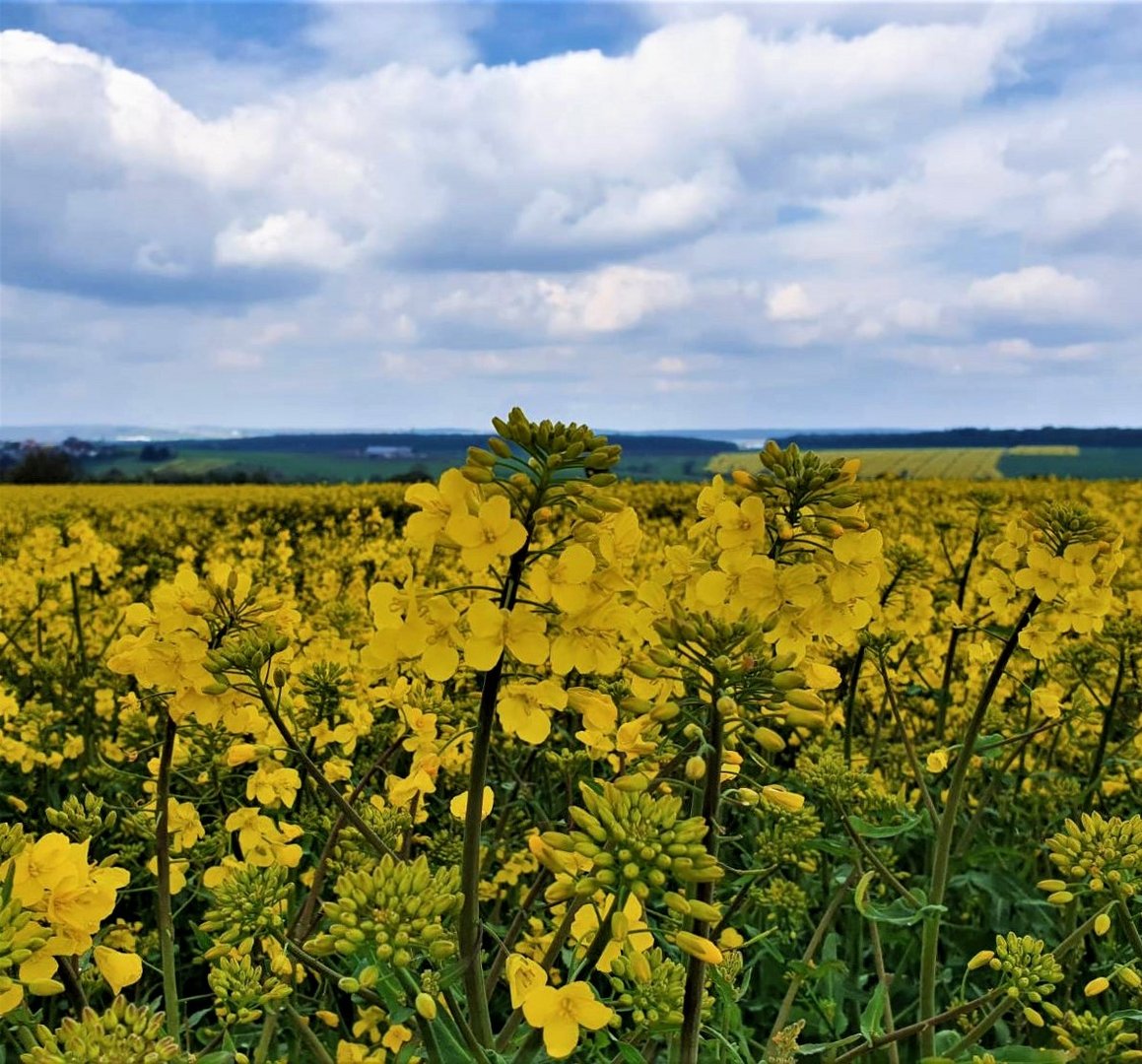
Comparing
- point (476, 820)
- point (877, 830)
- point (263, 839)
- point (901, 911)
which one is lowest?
point (901, 911)

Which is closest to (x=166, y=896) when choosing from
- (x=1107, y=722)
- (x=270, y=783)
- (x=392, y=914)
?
(x=270, y=783)

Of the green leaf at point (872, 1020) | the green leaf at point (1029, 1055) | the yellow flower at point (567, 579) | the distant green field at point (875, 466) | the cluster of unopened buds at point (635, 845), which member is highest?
the distant green field at point (875, 466)

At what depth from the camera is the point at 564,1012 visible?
153cm

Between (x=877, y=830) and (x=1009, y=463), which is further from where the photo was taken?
(x=1009, y=463)

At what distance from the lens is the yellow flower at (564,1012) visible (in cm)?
148

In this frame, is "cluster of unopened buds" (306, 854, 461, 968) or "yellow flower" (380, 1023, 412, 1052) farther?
"yellow flower" (380, 1023, 412, 1052)

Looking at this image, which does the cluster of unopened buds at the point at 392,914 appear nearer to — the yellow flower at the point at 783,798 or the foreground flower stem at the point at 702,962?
the foreground flower stem at the point at 702,962

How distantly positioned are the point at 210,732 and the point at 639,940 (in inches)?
78.8

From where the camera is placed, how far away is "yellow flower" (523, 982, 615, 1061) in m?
1.48

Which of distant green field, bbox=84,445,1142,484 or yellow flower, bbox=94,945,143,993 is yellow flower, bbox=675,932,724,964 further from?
distant green field, bbox=84,445,1142,484

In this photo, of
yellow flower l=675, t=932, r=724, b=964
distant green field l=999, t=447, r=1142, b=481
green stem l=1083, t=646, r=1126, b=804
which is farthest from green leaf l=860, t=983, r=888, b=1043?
distant green field l=999, t=447, r=1142, b=481

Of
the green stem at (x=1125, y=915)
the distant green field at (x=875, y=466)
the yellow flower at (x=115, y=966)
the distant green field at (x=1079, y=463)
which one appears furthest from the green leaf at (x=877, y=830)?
the distant green field at (x=1079, y=463)

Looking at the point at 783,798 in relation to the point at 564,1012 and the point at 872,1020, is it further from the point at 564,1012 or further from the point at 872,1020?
the point at 872,1020

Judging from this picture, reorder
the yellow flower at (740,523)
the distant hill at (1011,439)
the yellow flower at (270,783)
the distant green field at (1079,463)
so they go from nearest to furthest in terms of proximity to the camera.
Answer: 1. the yellow flower at (740,523)
2. the yellow flower at (270,783)
3. the distant green field at (1079,463)
4. the distant hill at (1011,439)
